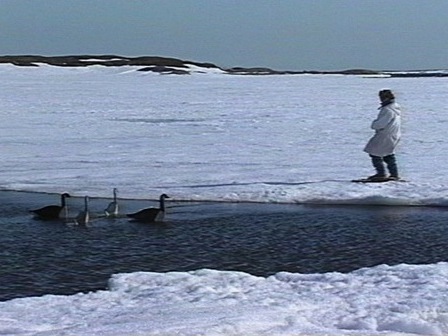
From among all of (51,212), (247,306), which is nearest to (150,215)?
(51,212)

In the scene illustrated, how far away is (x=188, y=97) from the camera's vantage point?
36750 mm

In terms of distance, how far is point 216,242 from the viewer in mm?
10016

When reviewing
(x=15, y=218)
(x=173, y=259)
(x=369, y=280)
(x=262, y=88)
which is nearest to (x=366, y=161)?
(x=15, y=218)

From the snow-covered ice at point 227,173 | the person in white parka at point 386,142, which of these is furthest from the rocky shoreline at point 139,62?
the person in white parka at point 386,142

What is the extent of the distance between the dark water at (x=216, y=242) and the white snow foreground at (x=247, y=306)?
2.72 ft

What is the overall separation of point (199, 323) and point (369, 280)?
78.5 inches

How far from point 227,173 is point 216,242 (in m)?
5.42

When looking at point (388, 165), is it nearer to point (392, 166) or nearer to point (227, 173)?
point (392, 166)

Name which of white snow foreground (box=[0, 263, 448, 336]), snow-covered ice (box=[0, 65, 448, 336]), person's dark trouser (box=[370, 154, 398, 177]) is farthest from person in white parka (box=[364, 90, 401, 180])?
white snow foreground (box=[0, 263, 448, 336])

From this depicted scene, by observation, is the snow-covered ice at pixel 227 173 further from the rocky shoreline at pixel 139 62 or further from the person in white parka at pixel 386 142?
the rocky shoreline at pixel 139 62

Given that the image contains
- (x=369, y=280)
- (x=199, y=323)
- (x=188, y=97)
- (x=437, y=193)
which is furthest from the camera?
(x=188, y=97)

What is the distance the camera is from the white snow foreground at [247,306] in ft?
19.5

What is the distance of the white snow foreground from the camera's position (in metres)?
5.94

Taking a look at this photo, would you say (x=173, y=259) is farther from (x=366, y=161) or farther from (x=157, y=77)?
(x=157, y=77)
